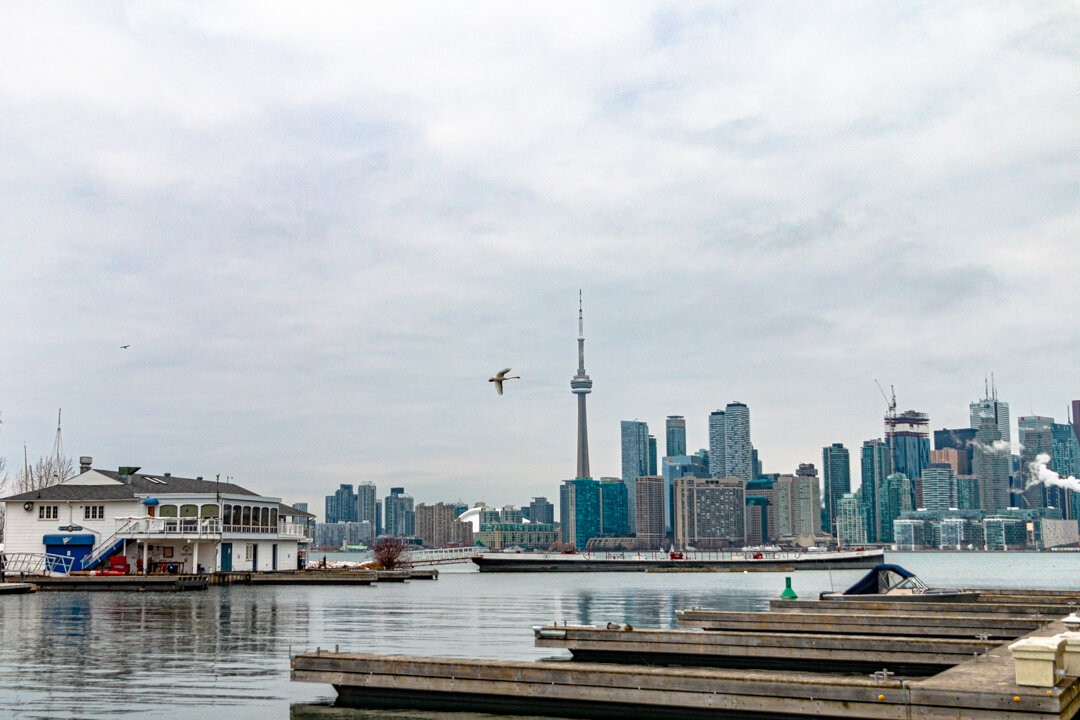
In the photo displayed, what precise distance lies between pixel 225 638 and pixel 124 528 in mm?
45099

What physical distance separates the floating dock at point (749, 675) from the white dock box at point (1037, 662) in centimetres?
10

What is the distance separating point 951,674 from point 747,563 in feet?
481

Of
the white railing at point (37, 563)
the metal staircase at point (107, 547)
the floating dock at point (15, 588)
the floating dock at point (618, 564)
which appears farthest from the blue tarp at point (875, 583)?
the floating dock at point (618, 564)

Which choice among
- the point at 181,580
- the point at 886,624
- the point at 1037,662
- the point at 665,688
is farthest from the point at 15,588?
the point at 1037,662

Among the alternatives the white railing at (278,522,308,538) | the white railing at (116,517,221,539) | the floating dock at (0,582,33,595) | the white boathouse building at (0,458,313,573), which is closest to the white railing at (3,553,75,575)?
the white boathouse building at (0,458,313,573)

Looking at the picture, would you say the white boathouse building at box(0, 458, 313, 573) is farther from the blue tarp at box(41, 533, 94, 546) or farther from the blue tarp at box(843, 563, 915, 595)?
the blue tarp at box(843, 563, 915, 595)

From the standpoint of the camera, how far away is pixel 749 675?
18312 mm

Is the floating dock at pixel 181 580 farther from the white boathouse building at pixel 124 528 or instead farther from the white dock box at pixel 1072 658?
the white dock box at pixel 1072 658

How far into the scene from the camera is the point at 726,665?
2602cm

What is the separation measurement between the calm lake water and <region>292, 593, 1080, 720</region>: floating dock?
1031 millimetres

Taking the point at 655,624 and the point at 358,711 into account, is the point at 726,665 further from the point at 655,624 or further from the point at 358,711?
the point at 655,624

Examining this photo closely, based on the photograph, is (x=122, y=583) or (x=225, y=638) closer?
(x=225, y=638)

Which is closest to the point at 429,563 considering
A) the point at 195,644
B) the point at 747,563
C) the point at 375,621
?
the point at 747,563

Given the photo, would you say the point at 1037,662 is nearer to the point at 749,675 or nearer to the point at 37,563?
the point at 749,675
